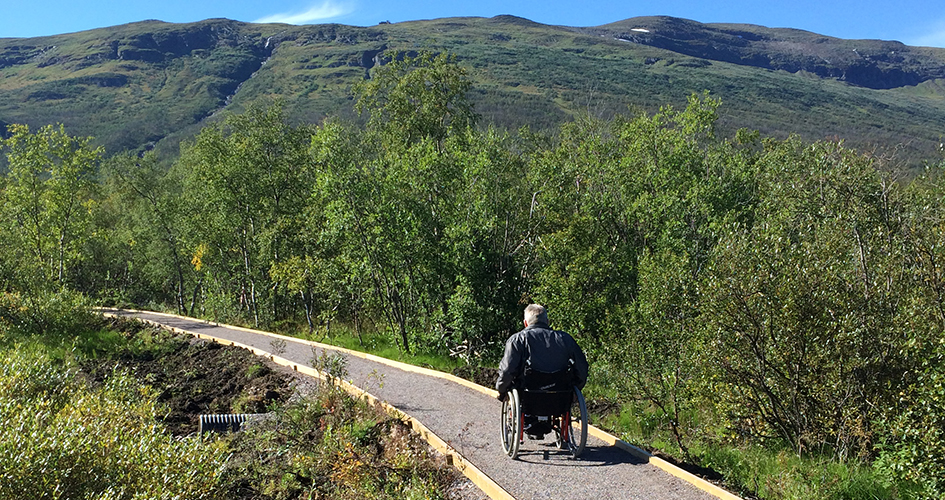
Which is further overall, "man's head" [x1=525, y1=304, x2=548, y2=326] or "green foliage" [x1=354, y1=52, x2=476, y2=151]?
"green foliage" [x1=354, y1=52, x2=476, y2=151]

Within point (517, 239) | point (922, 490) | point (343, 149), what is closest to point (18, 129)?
point (343, 149)

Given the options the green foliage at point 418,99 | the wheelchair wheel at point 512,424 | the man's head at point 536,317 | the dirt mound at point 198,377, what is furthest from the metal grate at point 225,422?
the green foliage at point 418,99

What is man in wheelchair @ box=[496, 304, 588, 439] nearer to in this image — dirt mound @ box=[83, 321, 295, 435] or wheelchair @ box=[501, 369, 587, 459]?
wheelchair @ box=[501, 369, 587, 459]

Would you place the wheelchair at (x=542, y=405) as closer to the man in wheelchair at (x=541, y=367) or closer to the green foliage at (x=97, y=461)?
the man in wheelchair at (x=541, y=367)

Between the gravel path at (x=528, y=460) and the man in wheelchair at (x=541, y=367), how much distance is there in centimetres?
68

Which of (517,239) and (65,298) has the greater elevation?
(517,239)

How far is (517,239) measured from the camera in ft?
55.8

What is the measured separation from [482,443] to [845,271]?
5358 millimetres

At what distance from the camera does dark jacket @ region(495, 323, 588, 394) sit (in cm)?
710

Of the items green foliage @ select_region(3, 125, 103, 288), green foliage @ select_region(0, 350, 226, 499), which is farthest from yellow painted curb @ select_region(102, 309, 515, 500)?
green foliage @ select_region(3, 125, 103, 288)

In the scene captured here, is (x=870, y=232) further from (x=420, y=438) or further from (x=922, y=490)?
(x=420, y=438)

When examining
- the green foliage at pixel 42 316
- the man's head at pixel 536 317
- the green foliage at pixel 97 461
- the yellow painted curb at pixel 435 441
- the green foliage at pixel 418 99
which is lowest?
the green foliage at pixel 42 316

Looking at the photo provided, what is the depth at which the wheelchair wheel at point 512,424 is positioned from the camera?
7207mm

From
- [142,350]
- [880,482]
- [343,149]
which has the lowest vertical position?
[142,350]
